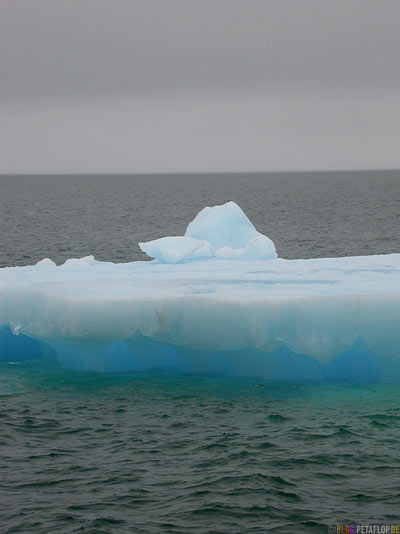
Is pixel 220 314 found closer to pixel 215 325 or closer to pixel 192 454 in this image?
pixel 215 325

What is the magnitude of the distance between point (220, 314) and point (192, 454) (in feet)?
11.3

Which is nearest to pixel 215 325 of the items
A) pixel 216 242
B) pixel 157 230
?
pixel 216 242

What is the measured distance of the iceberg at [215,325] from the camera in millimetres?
15148

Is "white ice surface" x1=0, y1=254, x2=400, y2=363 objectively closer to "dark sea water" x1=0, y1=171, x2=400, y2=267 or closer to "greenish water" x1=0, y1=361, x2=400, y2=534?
"greenish water" x1=0, y1=361, x2=400, y2=534

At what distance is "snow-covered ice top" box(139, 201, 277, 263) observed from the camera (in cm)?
2288

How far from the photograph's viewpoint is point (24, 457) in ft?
41.2

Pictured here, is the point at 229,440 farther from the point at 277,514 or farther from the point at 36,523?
the point at 36,523

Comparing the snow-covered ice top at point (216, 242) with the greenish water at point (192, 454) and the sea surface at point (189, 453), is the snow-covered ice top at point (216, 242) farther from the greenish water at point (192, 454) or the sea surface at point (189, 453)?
the greenish water at point (192, 454)

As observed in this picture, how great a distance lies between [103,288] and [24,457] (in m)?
5.12

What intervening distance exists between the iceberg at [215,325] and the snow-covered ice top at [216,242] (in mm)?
4512

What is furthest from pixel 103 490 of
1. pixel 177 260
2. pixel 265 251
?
pixel 265 251

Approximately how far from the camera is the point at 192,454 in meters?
12.4

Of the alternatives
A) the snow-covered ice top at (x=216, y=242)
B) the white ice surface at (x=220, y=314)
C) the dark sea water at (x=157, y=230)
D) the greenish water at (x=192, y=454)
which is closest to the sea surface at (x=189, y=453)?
the greenish water at (x=192, y=454)

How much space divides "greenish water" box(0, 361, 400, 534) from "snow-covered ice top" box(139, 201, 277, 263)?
6834mm
